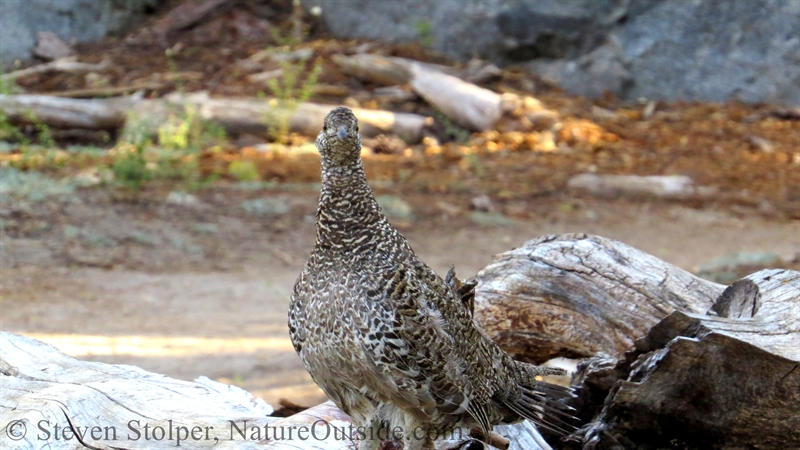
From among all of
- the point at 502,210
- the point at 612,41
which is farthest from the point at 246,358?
the point at 612,41

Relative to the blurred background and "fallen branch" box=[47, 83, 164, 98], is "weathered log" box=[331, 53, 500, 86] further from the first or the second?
"fallen branch" box=[47, 83, 164, 98]

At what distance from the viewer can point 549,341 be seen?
167 inches

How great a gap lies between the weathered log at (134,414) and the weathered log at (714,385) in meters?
0.45

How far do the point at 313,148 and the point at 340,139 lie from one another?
9.37m

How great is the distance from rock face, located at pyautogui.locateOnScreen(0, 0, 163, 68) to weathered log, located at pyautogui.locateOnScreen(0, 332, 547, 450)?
39.5ft

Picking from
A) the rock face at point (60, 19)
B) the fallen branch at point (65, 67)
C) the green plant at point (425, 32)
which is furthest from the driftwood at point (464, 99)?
the rock face at point (60, 19)

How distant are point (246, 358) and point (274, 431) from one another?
275 centimetres

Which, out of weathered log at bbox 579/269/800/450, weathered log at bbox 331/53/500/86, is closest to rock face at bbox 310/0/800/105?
weathered log at bbox 331/53/500/86

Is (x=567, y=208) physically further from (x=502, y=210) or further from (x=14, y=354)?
(x=14, y=354)

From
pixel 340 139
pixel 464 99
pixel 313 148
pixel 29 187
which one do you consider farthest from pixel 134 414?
pixel 464 99

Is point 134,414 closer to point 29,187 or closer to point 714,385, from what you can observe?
point 714,385

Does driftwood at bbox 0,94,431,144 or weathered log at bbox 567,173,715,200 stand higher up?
driftwood at bbox 0,94,431,144

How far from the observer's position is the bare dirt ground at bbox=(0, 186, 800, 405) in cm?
594

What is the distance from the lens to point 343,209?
3062 mm
